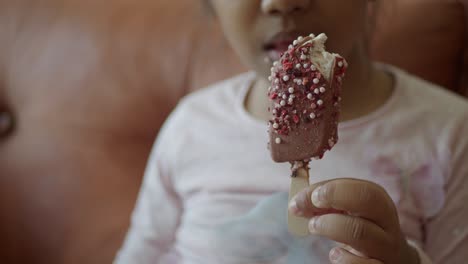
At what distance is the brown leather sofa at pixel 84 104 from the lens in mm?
1039

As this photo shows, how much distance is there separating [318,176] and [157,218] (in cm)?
35

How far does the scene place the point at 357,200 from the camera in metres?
0.53

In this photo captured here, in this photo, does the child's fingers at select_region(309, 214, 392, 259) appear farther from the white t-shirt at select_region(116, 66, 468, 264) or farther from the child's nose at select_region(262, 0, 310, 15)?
the child's nose at select_region(262, 0, 310, 15)

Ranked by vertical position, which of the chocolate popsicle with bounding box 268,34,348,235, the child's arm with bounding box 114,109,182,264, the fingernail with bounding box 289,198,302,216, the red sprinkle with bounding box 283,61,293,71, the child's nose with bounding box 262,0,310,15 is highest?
the child's nose with bounding box 262,0,310,15

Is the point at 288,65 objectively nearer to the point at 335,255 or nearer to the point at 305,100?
the point at 305,100

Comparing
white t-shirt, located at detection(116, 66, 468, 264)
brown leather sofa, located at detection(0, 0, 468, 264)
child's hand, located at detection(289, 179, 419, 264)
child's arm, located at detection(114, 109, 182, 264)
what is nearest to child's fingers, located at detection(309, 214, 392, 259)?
child's hand, located at detection(289, 179, 419, 264)

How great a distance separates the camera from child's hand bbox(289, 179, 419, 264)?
53cm

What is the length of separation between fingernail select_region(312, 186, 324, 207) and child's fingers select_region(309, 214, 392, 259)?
19 mm

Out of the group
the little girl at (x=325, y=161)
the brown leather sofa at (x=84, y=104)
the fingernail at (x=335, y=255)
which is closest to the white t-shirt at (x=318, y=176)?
the little girl at (x=325, y=161)

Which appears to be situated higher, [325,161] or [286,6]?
[286,6]

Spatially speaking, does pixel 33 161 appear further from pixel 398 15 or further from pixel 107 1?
pixel 398 15

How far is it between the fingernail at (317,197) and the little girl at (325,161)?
3cm

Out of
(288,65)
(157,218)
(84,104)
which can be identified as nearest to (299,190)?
(288,65)

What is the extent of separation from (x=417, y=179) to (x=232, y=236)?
0.27 metres
